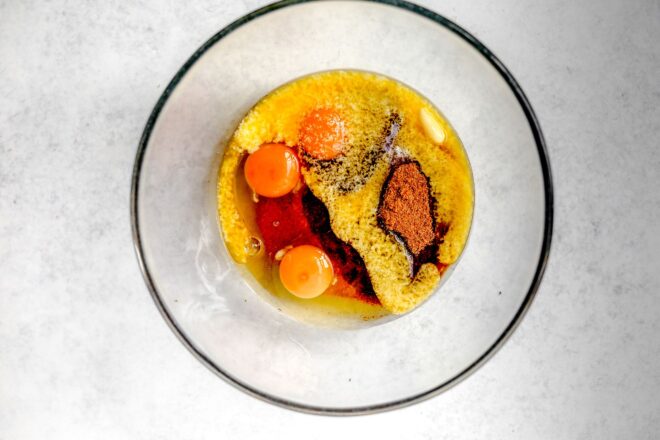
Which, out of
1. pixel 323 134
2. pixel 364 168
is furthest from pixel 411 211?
pixel 323 134

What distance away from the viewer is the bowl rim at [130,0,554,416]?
1.22 meters

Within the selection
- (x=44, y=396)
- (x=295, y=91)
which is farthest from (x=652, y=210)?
(x=44, y=396)

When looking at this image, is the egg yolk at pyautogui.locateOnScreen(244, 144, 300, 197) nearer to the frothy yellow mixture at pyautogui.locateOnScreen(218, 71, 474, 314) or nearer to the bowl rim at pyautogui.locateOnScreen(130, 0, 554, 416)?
the frothy yellow mixture at pyautogui.locateOnScreen(218, 71, 474, 314)

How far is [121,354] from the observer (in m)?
1.53

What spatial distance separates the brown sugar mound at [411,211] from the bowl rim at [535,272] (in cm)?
23

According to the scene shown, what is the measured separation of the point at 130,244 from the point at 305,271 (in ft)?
1.36

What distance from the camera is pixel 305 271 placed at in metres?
1.39

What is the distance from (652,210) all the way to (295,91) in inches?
33.8

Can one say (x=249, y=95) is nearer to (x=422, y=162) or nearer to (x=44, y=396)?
(x=422, y=162)

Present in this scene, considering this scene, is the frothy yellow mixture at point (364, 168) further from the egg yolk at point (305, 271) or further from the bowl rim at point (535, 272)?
the bowl rim at point (535, 272)

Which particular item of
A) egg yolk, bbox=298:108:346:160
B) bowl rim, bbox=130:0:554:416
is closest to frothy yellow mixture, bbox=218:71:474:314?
egg yolk, bbox=298:108:346:160

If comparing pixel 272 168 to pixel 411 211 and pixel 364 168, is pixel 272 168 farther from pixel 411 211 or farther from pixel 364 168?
pixel 411 211

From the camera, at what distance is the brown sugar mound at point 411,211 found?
Answer: 140 cm

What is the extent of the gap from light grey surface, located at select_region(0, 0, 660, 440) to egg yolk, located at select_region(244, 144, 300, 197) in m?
0.29
